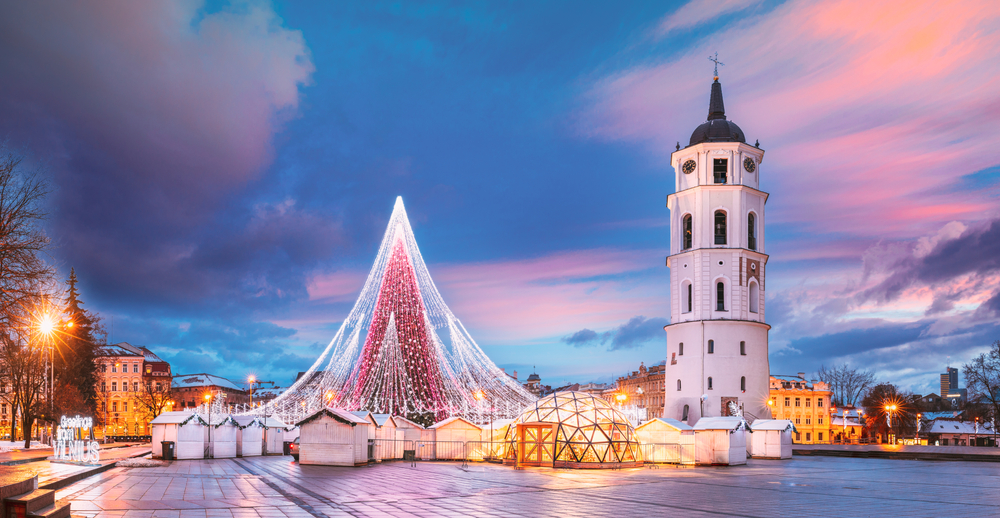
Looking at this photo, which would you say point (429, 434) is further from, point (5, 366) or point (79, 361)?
point (79, 361)

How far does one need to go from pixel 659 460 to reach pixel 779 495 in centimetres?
1611

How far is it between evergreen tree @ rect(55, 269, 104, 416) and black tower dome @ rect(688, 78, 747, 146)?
154ft

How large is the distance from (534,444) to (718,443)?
29.0 feet

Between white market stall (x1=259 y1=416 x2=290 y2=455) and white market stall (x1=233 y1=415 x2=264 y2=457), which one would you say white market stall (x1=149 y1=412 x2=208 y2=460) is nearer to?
white market stall (x1=233 y1=415 x2=264 y2=457)

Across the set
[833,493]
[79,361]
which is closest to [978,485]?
[833,493]

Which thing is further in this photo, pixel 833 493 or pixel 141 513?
pixel 833 493

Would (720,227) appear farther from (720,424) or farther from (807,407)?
(807,407)

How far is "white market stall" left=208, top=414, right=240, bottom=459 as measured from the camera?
1447 inches

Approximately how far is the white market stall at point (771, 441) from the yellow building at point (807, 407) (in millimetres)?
66555

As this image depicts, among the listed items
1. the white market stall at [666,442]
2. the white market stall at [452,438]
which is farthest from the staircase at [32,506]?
the white market stall at [666,442]

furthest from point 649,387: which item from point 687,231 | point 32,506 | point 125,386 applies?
point 32,506

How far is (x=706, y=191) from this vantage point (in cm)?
5681

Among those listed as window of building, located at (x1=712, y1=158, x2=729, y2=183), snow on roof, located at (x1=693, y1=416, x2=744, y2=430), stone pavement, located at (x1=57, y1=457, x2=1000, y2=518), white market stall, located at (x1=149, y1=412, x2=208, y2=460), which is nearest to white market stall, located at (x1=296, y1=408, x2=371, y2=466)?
stone pavement, located at (x1=57, y1=457, x2=1000, y2=518)

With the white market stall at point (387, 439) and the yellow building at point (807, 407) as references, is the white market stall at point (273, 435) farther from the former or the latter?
the yellow building at point (807, 407)
